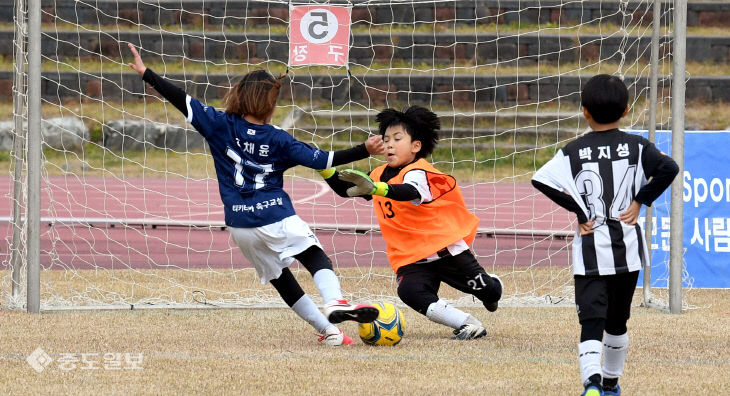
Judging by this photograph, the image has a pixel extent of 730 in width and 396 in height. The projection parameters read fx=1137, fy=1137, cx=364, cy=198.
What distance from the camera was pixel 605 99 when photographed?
15.9 feet

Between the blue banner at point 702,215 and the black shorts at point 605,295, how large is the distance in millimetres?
3881

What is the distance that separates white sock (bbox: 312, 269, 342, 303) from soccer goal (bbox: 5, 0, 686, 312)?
0.89 meters

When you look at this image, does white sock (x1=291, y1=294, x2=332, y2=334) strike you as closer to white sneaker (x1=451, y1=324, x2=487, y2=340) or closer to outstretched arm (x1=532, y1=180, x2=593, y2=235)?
white sneaker (x1=451, y1=324, x2=487, y2=340)

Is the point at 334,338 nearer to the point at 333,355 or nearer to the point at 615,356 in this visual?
the point at 333,355

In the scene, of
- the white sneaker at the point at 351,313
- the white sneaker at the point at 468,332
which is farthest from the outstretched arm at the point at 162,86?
the white sneaker at the point at 468,332

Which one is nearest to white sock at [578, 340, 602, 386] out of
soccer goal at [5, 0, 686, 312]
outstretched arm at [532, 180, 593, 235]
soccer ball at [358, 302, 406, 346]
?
outstretched arm at [532, 180, 593, 235]

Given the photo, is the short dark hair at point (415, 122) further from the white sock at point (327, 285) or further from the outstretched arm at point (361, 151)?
the white sock at point (327, 285)

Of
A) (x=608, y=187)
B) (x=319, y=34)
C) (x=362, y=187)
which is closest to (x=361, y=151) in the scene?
(x=362, y=187)

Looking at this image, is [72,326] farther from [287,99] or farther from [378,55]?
[287,99]

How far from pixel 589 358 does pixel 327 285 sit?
1734 millimetres

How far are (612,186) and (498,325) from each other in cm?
254

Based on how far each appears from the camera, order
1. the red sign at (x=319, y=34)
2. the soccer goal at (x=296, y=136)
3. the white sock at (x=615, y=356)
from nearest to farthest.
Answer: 1. the white sock at (x=615, y=356)
2. the soccer goal at (x=296, y=136)
3. the red sign at (x=319, y=34)

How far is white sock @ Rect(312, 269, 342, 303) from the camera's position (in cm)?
597

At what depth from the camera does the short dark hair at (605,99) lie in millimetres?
4859
